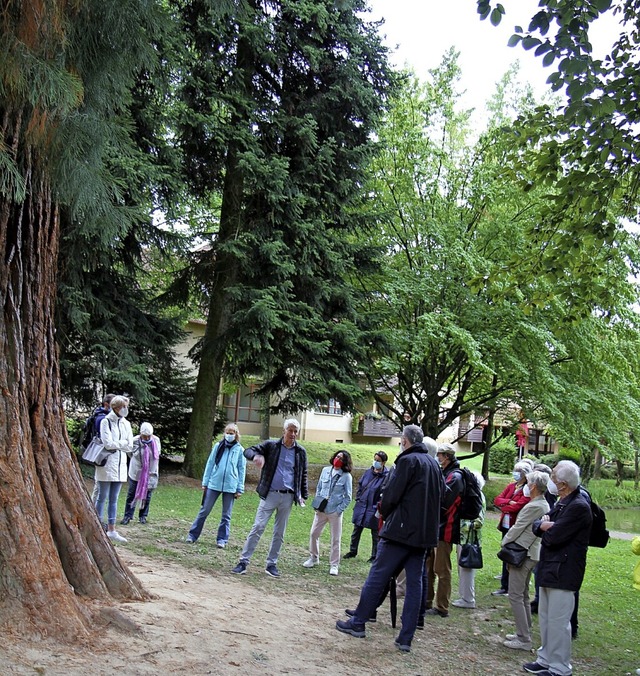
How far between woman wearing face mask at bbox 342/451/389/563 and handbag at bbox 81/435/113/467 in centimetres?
384

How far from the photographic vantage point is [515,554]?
23.8 ft

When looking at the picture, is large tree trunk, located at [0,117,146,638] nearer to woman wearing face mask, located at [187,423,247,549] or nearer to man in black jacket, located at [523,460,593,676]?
man in black jacket, located at [523,460,593,676]

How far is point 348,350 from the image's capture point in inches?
752

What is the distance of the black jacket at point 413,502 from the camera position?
649 cm

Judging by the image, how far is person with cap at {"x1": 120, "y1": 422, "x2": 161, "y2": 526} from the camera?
37.9 feet

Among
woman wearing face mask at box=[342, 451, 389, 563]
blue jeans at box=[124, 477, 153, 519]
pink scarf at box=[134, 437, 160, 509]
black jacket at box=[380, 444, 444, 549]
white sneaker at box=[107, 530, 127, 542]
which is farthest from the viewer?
blue jeans at box=[124, 477, 153, 519]

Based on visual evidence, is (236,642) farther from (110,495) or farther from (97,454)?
(110,495)

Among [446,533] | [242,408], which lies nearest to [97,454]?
[446,533]

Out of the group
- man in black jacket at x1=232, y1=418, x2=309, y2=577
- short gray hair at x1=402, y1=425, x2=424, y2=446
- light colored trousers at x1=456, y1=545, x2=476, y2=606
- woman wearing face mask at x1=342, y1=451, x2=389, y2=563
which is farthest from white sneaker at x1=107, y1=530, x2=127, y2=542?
short gray hair at x1=402, y1=425, x2=424, y2=446

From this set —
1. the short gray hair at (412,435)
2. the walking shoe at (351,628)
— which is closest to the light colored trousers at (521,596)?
the walking shoe at (351,628)

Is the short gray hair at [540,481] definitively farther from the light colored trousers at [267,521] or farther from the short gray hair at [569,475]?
the light colored trousers at [267,521]

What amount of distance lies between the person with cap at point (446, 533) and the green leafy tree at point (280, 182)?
9.29 m

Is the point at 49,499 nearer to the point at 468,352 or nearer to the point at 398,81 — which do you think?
the point at 468,352

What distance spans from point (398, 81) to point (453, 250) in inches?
201
